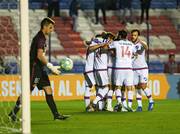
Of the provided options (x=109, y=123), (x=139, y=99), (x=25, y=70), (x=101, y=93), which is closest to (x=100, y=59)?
(x=101, y=93)

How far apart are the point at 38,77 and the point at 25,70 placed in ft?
10.1

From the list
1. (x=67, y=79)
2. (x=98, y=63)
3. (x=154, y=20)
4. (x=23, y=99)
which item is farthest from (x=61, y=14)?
(x=23, y=99)

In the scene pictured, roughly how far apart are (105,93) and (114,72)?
54 centimetres

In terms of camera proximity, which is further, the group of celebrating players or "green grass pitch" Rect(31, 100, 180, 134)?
the group of celebrating players

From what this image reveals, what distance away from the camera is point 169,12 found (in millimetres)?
32250

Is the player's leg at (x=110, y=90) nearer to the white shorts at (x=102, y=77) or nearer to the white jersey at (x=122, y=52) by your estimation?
the white shorts at (x=102, y=77)

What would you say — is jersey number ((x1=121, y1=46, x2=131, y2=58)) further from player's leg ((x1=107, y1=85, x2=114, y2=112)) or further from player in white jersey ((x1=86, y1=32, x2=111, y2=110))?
player's leg ((x1=107, y1=85, x2=114, y2=112))

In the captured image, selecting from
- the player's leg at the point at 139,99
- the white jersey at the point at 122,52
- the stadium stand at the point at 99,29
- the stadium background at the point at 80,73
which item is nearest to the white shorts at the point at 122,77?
the white jersey at the point at 122,52

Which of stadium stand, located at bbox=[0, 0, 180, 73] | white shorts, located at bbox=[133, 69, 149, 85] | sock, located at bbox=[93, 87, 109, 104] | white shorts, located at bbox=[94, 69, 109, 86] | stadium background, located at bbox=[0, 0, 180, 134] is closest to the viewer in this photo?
stadium background, located at bbox=[0, 0, 180, 134]

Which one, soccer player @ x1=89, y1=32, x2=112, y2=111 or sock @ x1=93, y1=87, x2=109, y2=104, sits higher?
soccer player @ x1=89, y1=32, x2=112, y2=111

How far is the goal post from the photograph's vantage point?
10766mm

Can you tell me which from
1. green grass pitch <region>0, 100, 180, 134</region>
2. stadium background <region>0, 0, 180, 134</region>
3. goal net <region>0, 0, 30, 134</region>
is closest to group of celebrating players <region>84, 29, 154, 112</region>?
stadium background <region>0, 0, 180, 134</region>

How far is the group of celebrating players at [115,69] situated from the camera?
17.3 metres

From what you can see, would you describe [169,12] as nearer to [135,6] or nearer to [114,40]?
[135,6]
